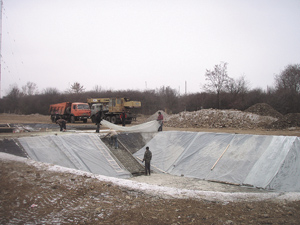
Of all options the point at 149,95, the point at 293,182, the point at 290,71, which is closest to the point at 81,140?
the point at 293,182

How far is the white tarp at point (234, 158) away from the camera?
10.5 meters

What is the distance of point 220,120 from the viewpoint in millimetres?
23125

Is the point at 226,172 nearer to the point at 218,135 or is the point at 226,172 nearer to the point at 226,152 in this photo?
the point at 226,152

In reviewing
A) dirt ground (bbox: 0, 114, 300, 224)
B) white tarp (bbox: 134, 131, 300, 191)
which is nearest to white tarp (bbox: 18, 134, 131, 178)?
white tarp (bbox: 134, 131, 300, 191)

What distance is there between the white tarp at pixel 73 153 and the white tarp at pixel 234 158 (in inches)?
101

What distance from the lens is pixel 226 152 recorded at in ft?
42.5

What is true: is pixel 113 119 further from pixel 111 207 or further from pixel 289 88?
pixel 289 88

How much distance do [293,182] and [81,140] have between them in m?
10.5

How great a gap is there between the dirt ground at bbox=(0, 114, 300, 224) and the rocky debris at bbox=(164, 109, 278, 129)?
1677 cm

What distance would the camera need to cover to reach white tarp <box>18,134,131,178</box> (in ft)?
38.4

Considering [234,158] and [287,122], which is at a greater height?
[287,122]

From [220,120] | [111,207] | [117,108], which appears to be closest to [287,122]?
[220,120]

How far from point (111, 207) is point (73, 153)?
8.00 m

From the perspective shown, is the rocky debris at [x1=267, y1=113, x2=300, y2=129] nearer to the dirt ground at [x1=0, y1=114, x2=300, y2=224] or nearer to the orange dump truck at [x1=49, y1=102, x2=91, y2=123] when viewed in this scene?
the dirt ground at [x1=0, y1=114, x2=300, y2=224]
